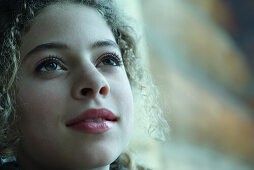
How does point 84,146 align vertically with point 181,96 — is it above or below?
below

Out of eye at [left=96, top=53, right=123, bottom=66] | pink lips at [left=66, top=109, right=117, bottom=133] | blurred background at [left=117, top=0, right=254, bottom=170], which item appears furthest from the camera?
blurred background at [left=117, top=0, right=254, bottom=170]

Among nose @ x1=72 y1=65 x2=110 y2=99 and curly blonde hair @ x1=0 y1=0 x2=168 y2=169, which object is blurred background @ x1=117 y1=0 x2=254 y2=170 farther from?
nose @ x1=72 y1=65 x2=110 y2=99

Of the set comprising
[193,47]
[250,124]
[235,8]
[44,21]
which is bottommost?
[250,124]

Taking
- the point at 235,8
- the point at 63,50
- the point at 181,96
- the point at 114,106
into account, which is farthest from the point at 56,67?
the point at 235,8

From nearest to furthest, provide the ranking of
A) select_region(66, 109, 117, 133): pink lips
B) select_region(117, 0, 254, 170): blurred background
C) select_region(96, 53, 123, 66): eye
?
select_region(66, 109, 117, 133): pink lips < select_region(96, 53, 123, 66): eye < select_region(117, 0, 254, 170): blurred background

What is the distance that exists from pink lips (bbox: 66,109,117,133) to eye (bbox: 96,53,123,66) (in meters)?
0.13

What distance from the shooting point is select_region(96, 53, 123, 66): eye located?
2.49 ft

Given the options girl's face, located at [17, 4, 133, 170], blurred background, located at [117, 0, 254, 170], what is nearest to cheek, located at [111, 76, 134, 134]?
girl's face, located at [17, 4, 133, 170]

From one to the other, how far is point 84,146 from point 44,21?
284 mm

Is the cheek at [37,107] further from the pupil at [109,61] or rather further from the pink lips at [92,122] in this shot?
the pupil at [109,61]

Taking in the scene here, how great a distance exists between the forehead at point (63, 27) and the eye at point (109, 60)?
0.14ft

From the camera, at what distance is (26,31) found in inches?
28.7

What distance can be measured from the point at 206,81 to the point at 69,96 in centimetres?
107

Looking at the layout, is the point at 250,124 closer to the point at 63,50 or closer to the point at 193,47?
the point at 193,47
